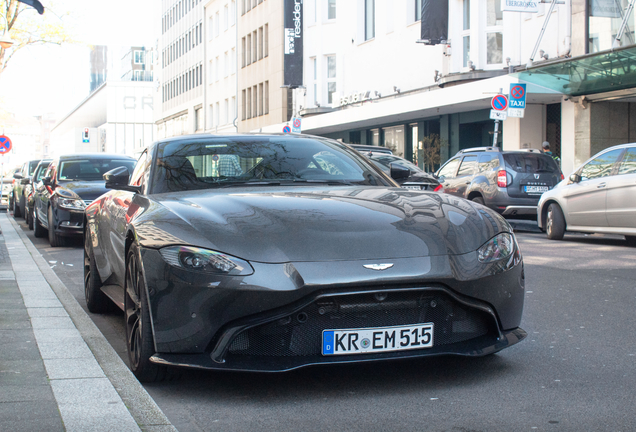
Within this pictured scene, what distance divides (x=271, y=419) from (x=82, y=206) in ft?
33.9

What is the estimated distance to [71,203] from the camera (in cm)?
1325

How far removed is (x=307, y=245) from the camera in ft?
12.5

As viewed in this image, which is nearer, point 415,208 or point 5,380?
point 5,380

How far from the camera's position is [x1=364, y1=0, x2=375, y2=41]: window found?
38.4 metres

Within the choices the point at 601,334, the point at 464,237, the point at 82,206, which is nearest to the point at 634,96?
the point at 82,206

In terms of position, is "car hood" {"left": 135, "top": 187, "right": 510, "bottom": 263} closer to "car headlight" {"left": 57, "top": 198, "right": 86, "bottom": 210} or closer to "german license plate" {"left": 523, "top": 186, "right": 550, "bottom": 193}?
"car headlight" {"left": 57, "top": 198, "right": 86, "bottom": 210}

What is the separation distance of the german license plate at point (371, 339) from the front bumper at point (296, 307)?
3 centimetres

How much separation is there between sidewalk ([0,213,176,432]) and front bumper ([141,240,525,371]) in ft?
1.17

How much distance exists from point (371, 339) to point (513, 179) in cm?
1320

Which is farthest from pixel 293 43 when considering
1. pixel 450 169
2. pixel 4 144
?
pixel 450 169

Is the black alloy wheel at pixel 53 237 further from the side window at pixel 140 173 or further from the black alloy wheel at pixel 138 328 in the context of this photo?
the black alloy wheel at pixel 138 328

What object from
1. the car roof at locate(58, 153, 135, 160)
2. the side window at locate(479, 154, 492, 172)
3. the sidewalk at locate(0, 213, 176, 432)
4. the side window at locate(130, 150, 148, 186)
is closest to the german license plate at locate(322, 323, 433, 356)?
the sidewalk at locate(0, 213, 176, 432)

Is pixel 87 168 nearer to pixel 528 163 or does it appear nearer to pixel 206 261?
pixel 528 163

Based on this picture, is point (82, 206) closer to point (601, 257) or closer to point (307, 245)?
point (601, 257)
